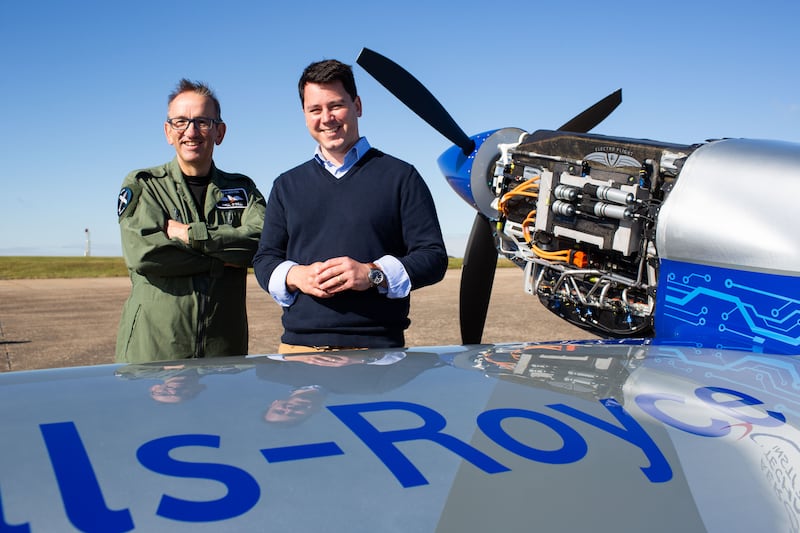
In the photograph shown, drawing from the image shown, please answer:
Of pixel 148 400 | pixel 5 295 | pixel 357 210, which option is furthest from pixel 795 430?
pixel 5 295

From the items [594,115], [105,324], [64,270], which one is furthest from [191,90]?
[64,270]

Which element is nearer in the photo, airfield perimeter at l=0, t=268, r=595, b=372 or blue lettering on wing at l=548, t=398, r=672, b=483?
blue lettering on wing at l=548, t=398, r=672, b=483

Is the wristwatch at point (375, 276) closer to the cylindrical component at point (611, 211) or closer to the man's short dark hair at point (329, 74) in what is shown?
the man's short dark hair at point (329, 74)

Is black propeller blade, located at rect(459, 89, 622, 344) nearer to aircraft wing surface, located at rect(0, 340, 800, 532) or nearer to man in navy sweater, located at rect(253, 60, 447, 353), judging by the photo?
man in navy sweater, located at rect(253, 60, 447, 353)

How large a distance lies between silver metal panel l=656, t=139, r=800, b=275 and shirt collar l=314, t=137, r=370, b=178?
5.01ft

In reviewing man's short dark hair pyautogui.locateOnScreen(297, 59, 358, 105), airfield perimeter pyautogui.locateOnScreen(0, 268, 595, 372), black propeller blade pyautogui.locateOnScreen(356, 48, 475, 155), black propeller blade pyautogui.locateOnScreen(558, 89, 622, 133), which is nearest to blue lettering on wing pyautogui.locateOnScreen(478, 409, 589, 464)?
man's short dark hair pyautogui.locateOnScreen(297, 59, 358, 105)

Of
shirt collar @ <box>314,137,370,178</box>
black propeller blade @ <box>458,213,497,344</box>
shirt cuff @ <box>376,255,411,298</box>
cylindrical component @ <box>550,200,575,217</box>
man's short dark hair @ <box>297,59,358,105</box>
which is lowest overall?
black propeller blade @ <box>458,213,497,344</box>

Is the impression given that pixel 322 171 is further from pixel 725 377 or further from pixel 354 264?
pixel 725 377

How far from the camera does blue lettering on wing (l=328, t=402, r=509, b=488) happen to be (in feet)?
4.24

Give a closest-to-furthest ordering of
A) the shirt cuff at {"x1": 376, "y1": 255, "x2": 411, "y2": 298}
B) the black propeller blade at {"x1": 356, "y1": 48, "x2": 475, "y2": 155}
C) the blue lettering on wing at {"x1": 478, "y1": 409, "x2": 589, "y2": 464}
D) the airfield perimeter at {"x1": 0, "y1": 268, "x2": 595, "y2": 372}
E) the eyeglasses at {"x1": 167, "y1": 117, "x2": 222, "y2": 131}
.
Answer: the blue lettering on wing at {"x1": 478, "y1": 409, "x2": 589, "y2": 464}, the shirt cuff at {"x1": 376, "y1": 255, "x2": 411, "y2": 298}, the eyeglasses at {"x1": 167, "y1": 117, "x2": 222, "y2": 131}, the black propeller blade at {"x1": 356, "y1": 48, "x2": 475, "y2": 155}, the airfield perimeter at {"x1": 0, "y1": 268, "x2": 595, "y2": 372}

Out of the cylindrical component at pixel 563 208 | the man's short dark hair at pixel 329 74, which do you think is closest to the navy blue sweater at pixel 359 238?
the man's short dark hair at pixel 329 74

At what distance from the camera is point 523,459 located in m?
1.37

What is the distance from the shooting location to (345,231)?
3.00m

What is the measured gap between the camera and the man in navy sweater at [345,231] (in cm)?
293
